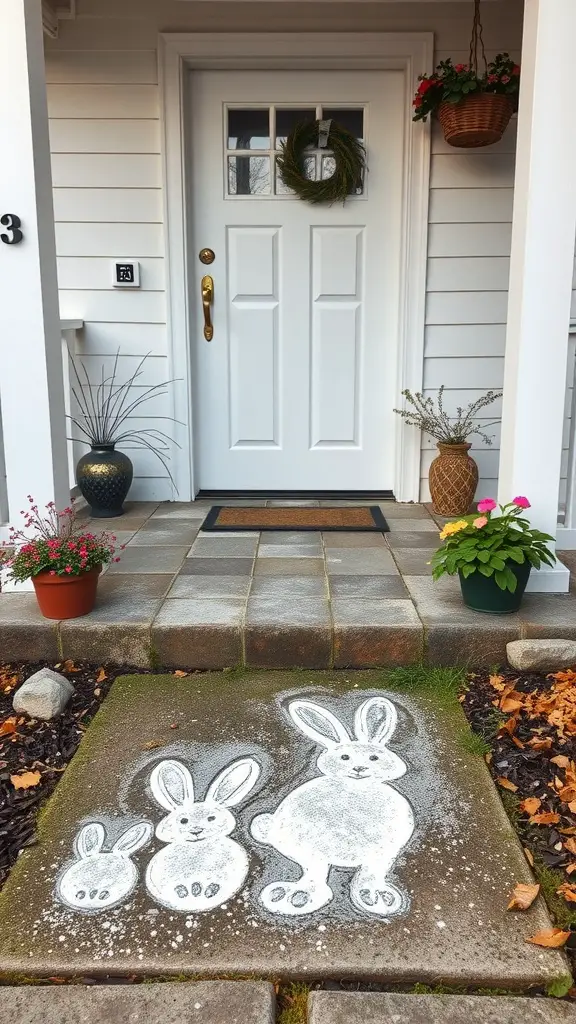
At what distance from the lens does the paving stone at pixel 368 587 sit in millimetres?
2512

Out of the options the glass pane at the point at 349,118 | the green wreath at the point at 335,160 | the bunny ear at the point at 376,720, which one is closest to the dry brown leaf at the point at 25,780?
the bunny ear at the point at 376,720

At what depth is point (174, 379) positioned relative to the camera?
3.70 m

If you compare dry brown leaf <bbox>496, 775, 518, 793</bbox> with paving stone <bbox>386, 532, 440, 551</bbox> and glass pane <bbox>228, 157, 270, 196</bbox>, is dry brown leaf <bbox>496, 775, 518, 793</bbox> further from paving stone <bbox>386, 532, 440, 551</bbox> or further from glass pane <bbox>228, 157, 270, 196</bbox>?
glass pane <bbox>228, 157, 270, 196</bbox>

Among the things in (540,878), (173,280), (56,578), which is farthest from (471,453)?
(540,878)

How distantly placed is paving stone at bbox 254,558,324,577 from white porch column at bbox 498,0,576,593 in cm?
73

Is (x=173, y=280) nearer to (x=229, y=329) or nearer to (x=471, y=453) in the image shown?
(x=229, y=329)

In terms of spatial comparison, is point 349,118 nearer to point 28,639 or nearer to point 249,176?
point 249,176

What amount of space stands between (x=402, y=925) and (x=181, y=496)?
2.72 meters

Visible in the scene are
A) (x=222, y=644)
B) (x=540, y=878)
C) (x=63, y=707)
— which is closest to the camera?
(x=540, y=878)

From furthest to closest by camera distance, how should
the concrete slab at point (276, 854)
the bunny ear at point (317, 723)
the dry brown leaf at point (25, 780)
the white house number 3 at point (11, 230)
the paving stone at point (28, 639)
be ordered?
the white house number 3 at point (11, 230) → the paving stone at point (28, 639) → the bunny ear at point (317, 723) → the dry brown leaf at point (25, 780) → the concrete slab at point (276, 854)

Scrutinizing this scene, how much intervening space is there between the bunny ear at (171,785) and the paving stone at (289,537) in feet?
4.49

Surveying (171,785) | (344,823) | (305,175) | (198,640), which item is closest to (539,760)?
(344,823)

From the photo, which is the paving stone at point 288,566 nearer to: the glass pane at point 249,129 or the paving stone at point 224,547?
the paving stone at point 224,547

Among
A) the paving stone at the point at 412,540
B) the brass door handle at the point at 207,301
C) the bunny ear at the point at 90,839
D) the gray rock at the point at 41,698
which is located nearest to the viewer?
the bunny ear at the point at 90,839
